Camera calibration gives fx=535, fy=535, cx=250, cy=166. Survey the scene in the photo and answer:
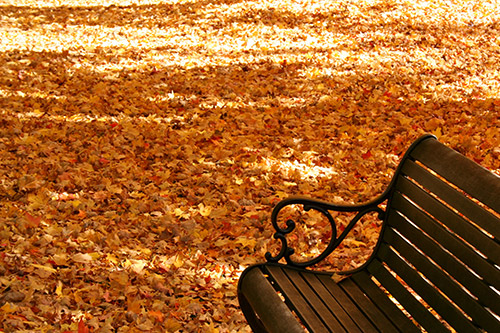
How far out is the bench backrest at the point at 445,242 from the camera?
83.4 inches

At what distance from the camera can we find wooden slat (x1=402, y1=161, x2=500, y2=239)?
83.0 inches

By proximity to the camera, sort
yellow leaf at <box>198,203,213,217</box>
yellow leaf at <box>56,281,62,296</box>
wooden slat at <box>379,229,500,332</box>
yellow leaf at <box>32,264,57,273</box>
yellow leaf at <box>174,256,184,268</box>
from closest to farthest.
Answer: wooden slat at <box>379,229,500,332</box>
yellow leaf at <box>56,281,62,296</box>
yellow leaf at <box>32,264,57,273</box>
yellow leaf at <box>174,256,184,268</box>
yellow leaf at <box>198,203,213,217</box>

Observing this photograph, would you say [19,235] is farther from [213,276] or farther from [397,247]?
[397,247]

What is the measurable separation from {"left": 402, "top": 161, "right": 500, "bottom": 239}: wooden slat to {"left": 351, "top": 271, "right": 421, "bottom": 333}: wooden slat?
54 centimetres

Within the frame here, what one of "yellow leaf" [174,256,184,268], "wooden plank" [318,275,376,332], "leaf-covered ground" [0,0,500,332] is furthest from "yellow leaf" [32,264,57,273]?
"wooden plank" [318,275,376,332]

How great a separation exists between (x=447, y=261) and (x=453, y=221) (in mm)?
175

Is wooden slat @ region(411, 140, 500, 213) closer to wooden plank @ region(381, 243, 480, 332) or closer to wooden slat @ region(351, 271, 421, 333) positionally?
wooden plank @ region(381, 243, 480, 332)

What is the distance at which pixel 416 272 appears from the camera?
2457 mm

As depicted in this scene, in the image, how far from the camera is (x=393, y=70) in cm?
720

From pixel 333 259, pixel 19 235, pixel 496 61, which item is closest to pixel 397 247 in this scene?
pixel 333 259

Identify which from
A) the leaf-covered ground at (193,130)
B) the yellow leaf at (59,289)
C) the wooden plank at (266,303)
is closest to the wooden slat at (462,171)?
the wooden plank at (266,303)

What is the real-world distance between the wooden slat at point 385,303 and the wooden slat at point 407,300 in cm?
4

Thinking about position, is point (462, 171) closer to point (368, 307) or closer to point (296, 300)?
point (368, 307)

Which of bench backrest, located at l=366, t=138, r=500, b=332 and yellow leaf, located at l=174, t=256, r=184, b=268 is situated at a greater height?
bench backrest, located at l=366, t=138, r=500, b=332
